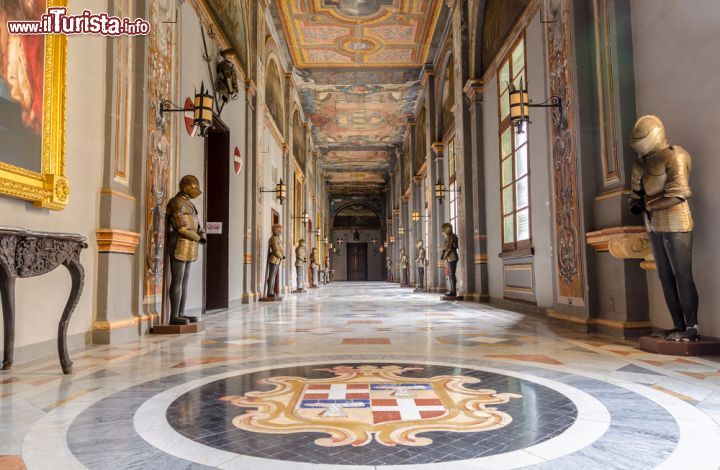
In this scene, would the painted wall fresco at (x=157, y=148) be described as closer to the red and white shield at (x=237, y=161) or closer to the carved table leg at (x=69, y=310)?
the carved table leg at (x=69, y=310)

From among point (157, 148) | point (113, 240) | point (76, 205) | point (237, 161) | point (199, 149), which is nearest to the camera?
point (76, 205)

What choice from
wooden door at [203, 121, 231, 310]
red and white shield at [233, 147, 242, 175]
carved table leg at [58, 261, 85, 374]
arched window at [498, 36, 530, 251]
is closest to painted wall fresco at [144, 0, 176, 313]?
carved table leg at [58, 261, 85, 374]

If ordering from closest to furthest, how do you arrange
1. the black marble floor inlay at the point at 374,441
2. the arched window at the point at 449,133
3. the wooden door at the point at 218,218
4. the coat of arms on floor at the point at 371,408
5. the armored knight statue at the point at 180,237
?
the black marble floor inlay at the point at 374,441
the coat of arms on floor at the point at 371,408
the armored knight statue at the point at 180,237
the wooden door at the point at 218,218
the arched window at the point at 449,133

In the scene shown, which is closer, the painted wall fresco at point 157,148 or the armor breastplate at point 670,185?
the armor breastplate at point 670,185

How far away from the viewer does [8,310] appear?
9.58 feet

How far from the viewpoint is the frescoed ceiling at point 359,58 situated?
12383 millimetres

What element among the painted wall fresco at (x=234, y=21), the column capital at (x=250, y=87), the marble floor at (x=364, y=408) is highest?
the painted wall fresco at (x=234, y=21)

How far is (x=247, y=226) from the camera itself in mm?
9914

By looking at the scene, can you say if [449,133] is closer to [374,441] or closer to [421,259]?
[421,259]

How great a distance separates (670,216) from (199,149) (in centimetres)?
616

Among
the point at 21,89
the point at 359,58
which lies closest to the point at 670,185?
the point at 21,89

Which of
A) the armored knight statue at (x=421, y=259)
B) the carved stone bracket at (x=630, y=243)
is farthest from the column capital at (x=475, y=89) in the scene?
the armored knight statue at (x=421, y=259)

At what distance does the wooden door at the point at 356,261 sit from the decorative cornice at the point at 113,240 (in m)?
35.2

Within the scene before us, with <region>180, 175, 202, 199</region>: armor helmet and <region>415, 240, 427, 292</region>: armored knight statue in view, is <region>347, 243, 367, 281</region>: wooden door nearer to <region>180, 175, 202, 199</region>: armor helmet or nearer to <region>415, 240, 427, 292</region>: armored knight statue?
<region>415, 240, 427, 292</region>: armored knight statue
